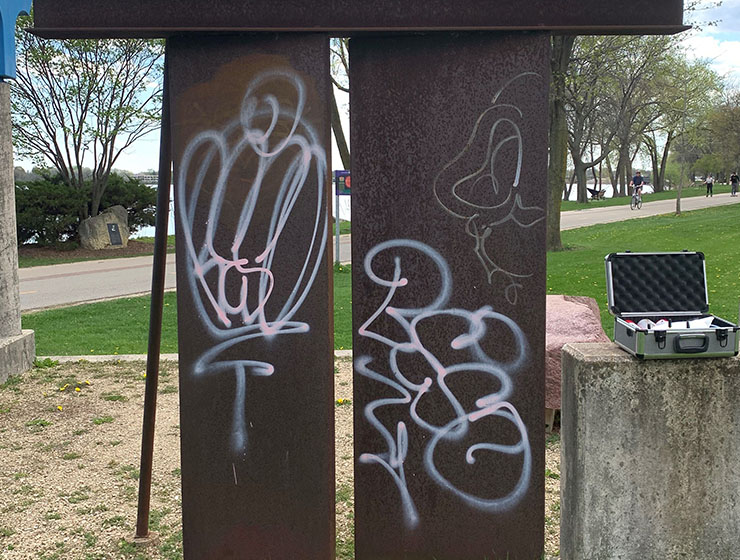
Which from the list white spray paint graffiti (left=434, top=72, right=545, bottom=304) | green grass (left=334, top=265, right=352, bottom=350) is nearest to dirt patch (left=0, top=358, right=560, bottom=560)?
green grass (left=334, top=265, right=352, bottom=350)

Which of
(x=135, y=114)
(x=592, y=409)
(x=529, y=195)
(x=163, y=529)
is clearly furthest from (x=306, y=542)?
(x=135, y=114)

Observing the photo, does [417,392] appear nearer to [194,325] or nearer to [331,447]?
[331,447]

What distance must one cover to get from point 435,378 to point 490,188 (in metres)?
0.88

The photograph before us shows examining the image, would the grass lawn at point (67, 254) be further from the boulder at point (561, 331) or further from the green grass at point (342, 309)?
the boulder at point (561, 331)

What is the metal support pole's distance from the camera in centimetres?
366

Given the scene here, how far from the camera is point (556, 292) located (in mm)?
12000

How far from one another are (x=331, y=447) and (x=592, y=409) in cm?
116

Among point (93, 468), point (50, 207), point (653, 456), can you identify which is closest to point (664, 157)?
point (50, 207)

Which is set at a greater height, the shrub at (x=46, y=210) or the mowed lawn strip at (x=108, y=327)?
the shrub at (x=46, y=210)

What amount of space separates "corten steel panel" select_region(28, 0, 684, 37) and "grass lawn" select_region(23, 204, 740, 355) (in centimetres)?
584

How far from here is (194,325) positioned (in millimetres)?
3469

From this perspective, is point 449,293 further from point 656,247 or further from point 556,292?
point 656,247

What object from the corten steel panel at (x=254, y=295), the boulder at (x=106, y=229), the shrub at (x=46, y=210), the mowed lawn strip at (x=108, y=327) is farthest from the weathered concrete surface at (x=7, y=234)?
the boulder at (x=106, y=229)

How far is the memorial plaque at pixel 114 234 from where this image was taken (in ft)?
73.4
